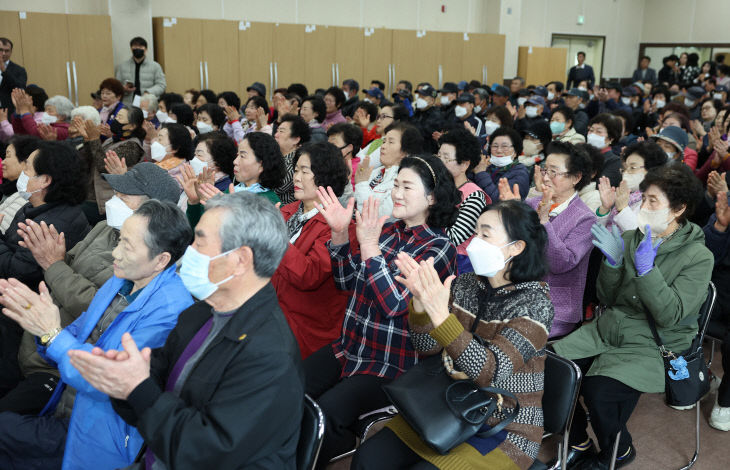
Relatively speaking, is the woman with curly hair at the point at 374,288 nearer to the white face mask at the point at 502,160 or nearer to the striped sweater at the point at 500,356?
the striped sweater at the point at 500,356

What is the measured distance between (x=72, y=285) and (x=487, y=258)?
179cm

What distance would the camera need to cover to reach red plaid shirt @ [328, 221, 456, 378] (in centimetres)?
237

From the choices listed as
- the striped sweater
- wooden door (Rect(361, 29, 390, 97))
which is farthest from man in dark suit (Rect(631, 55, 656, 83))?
the striped sweater

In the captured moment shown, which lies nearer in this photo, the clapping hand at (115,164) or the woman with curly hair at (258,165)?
the woman with curly hair at (258,165)

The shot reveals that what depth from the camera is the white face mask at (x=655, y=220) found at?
2.74m

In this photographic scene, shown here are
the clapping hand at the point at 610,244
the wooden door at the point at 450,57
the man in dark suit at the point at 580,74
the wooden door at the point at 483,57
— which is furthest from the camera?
the man in dark suit at the point at 580,74

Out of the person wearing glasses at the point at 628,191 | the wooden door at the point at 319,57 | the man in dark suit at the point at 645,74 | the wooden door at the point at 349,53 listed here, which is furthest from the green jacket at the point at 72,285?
the man in dark suit at the point at 645,74

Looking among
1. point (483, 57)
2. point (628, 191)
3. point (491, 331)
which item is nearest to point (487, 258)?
point (491, 331)

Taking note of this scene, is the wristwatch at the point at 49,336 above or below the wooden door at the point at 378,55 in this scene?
below

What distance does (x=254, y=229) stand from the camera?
6.00 ft

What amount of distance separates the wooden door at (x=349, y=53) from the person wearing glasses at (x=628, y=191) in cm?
874

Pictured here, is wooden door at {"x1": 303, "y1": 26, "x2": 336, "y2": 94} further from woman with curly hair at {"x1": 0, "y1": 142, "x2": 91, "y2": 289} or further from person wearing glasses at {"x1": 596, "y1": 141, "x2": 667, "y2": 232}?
woman with curly hair at {"x1": 0, "y1": 142, "x2": 91, "y2": 289}

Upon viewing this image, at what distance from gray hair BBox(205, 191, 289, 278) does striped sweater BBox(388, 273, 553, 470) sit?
1.88 feet

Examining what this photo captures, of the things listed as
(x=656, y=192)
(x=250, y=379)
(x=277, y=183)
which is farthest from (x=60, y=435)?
(x=656, y=192)
